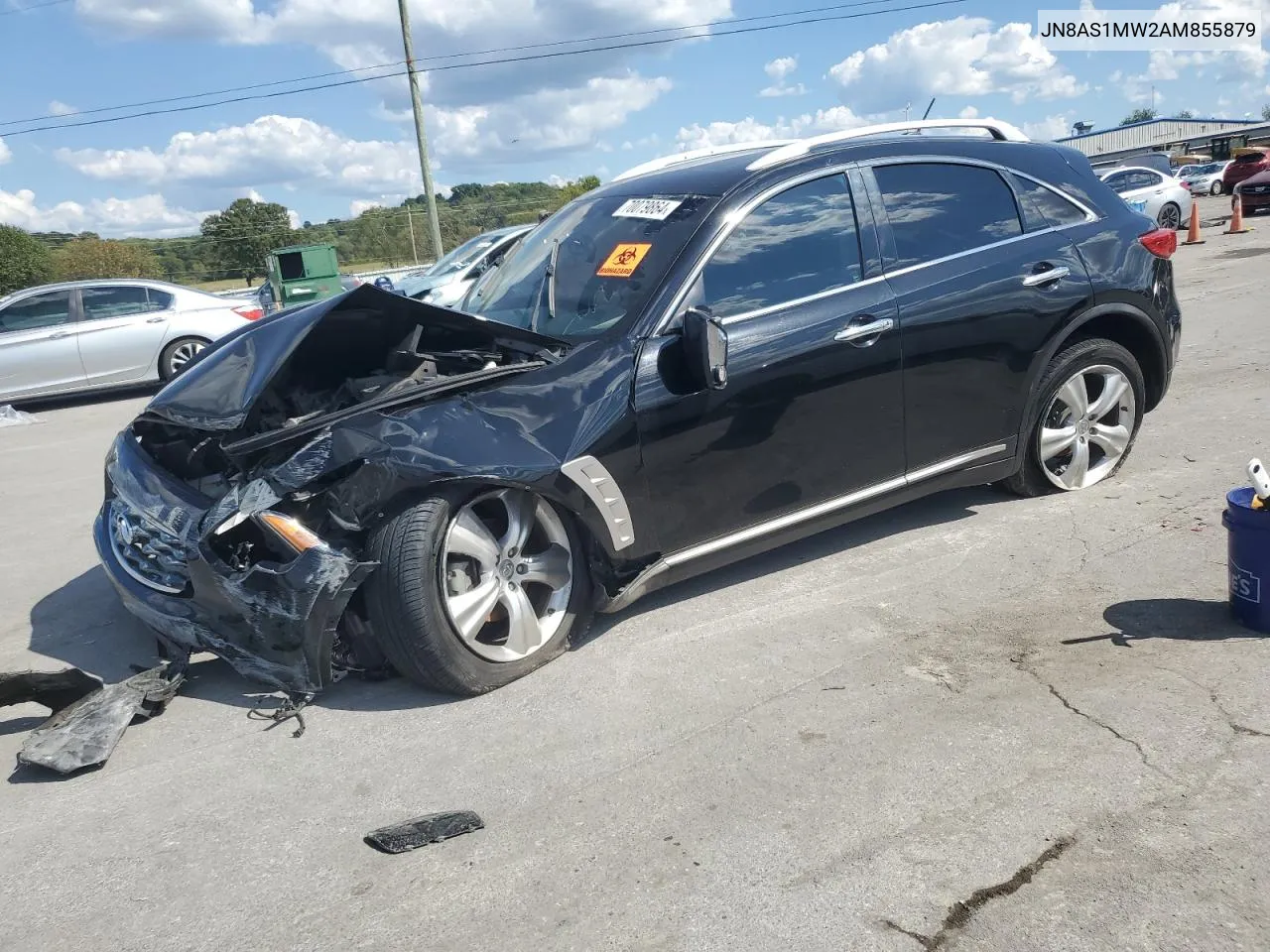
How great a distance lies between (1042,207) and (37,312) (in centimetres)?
1153

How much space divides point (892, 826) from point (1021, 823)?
34cm

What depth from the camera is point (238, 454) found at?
3545mm

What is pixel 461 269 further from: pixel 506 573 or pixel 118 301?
pixel 506 573

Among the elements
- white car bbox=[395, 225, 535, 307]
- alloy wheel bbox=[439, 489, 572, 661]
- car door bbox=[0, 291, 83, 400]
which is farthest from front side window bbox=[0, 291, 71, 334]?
alloy wheel bbox=[439, 489, 572, 661]

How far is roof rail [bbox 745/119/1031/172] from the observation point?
4465mm

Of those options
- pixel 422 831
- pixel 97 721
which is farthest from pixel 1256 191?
pixel 97 721

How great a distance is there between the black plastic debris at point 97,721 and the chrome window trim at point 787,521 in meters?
1.63

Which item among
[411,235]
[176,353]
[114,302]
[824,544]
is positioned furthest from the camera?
[411,235]

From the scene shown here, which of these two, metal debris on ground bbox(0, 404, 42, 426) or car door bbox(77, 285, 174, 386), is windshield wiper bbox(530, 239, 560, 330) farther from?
car door bbox(77, 285, 174, 386)

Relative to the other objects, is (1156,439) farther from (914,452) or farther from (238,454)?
(238,454)

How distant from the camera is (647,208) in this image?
177 inches

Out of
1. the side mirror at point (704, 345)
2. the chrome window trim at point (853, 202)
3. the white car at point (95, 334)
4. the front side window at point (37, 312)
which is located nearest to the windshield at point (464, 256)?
the white car at point (95, 334)

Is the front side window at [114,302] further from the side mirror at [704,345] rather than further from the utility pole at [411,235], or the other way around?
the utility pole at [411,235]

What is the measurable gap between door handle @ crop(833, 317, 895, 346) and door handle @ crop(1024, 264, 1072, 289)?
34.4 inches
